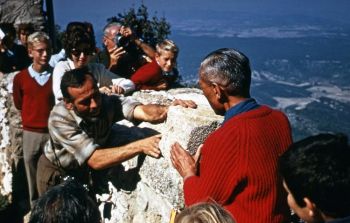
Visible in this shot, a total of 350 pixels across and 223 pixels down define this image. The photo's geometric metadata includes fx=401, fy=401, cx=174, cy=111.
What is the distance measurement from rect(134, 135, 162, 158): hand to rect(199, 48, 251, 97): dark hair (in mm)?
912

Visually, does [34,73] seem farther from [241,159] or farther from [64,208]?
[241,159]

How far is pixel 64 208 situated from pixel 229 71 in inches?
68.8

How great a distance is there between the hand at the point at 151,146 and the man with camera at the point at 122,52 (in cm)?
303

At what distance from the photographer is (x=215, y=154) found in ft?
10.4

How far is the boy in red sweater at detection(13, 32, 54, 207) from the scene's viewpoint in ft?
20.2

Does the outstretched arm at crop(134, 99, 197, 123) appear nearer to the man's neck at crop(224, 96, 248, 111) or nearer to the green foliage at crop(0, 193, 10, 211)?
the man's neck at crop(224, 96, 248, 111)

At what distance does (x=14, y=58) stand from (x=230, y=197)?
6.34m

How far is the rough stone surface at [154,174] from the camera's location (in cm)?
391

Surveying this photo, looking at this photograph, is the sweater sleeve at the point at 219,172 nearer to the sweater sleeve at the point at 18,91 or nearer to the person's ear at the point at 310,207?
the person's ear at the point at 310,207

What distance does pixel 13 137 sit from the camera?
7.33m

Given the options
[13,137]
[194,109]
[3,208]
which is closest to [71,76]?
[194,109]

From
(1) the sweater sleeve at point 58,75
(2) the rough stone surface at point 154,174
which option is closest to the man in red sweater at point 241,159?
(2) the rough stone surface at point 154,174

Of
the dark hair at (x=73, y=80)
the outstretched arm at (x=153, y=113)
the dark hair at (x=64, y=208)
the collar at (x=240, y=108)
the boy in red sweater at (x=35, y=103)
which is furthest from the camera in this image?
the boy in red sweater at (x=35, y=103)

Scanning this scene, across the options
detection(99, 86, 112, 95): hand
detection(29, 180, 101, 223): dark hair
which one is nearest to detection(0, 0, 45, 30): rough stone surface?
detection(99, 86, 112, 95): hand
